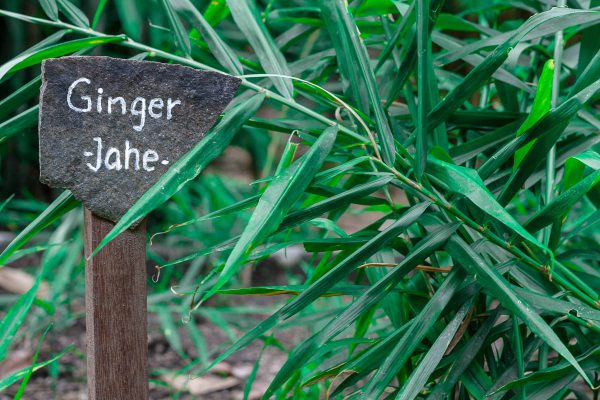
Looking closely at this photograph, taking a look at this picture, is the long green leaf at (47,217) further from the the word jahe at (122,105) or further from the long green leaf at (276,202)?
the long green leaf at (276,202)

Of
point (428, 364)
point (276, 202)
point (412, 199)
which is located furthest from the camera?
point (412, 199)

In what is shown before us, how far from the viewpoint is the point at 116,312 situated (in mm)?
758

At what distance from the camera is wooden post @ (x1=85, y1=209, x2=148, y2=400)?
2.45 feet

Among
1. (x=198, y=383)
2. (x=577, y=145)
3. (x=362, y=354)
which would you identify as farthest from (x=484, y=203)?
(x=198, y=383)

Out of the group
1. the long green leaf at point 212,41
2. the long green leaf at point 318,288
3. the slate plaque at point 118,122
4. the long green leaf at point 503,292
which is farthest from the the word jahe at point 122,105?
the long green leaf at point 503,292

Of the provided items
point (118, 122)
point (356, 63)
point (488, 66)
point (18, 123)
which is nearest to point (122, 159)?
point (118, 122)

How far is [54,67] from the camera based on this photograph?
683 millimetres

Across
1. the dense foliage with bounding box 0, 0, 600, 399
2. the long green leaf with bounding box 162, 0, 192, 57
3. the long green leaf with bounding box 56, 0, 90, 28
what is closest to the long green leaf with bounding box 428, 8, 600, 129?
the dense foliage with bounding box 0, 0, 600, 399

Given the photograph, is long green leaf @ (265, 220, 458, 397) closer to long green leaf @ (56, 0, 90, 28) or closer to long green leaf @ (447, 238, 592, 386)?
long green leaf @ (447, 238, 592, 386)

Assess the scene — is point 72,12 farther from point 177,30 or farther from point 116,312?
point 116,312

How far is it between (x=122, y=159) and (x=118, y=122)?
1.4 inches

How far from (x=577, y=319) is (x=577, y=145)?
0.94ft

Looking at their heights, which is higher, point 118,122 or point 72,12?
point 72,12

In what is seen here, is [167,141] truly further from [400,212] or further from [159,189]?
[400,212]
